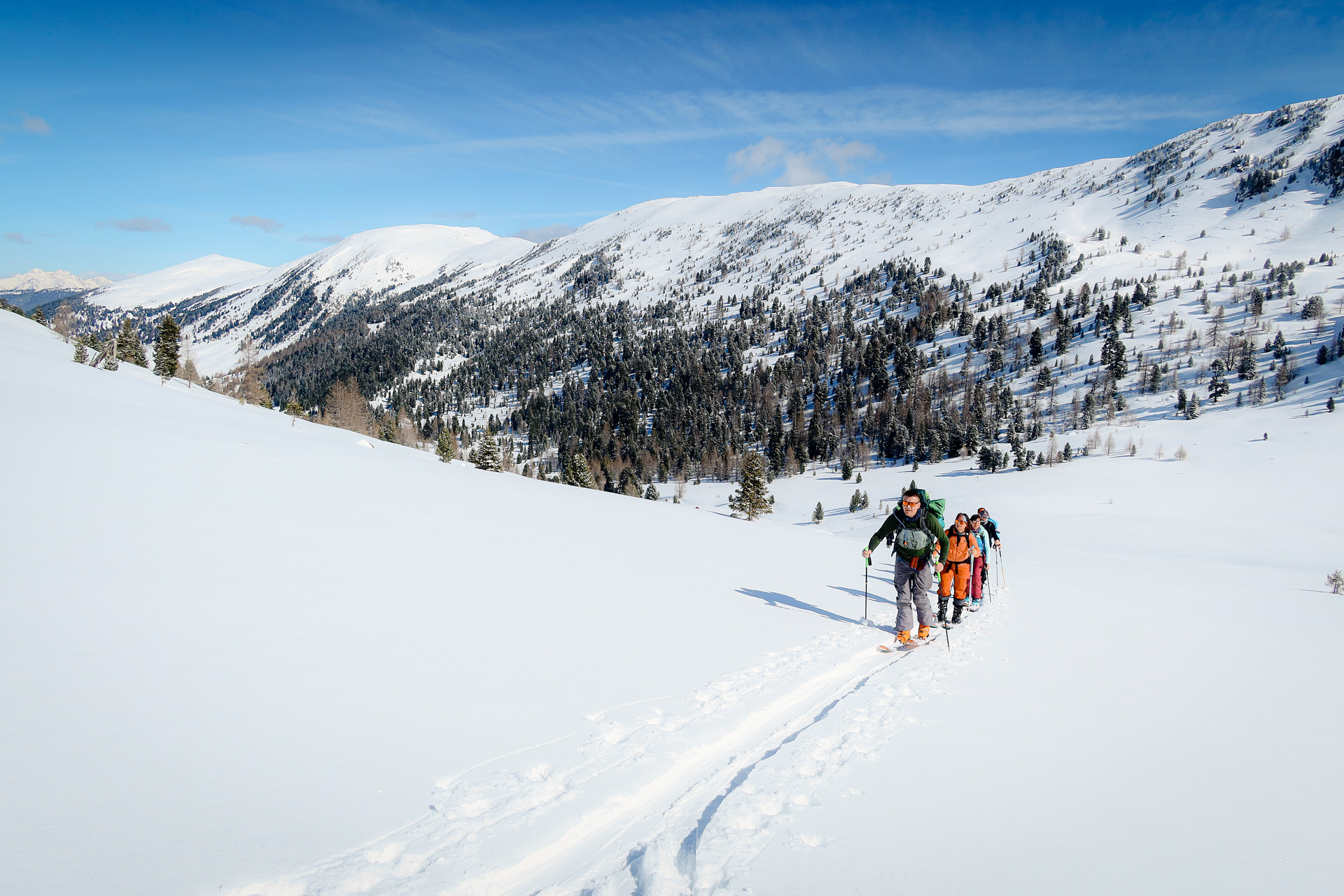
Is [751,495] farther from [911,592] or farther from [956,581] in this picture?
[911,592]

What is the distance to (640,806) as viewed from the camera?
4297 millimetres

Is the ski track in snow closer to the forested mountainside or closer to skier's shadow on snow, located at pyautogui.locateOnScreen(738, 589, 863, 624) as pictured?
skier's shadow on snow, located at pyautogui.locateOnScreen(738, 589, 863, 624)

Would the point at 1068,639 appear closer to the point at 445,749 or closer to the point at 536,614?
the point at 536,614

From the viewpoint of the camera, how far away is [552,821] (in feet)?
12.8

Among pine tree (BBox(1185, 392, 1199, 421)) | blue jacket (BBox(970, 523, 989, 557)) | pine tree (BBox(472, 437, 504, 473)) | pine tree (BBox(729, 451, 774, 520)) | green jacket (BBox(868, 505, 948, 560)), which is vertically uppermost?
pine tree (BBox(1185, 392, 1199, 421))

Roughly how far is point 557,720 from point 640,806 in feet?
4.36

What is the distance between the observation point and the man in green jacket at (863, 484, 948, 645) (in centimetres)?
920

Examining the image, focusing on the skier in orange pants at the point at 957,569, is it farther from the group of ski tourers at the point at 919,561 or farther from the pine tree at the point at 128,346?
the pine tree at the point at 128,346

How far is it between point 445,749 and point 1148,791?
5652 mm

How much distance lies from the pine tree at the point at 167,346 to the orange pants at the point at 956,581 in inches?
1991

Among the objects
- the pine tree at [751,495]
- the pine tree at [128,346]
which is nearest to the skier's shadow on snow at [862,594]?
the pine tree at [751,495]

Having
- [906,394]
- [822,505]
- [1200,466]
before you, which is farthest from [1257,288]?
[822,505]

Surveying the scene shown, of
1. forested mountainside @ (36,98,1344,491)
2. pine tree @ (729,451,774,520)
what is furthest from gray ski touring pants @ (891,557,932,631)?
forested mountainside @ (36,98,1344,491)

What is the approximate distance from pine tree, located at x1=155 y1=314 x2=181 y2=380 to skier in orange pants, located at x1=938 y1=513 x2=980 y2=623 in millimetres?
50563
